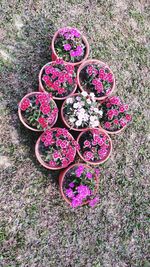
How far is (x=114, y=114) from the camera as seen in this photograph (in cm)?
378

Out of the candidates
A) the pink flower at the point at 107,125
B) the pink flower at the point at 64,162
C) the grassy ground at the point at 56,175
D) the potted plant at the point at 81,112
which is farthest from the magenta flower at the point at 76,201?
the pink flower at the point at 107,125

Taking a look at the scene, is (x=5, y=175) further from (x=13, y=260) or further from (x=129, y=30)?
(x=129, y=30)

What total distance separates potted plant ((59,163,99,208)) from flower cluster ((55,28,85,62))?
140 cm

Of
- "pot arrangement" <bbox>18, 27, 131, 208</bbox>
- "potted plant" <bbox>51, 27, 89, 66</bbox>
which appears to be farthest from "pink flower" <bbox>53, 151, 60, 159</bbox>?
"potted plant" <bbox>51, 27, 89, 66</bbox>

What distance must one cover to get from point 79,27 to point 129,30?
83cm

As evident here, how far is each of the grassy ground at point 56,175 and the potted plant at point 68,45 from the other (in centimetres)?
28

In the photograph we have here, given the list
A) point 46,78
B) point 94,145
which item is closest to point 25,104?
point 46,78

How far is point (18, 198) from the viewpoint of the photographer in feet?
11.9

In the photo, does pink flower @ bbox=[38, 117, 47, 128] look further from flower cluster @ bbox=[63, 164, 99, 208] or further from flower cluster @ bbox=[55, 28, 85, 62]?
flower cluster @ bbox=[55, 28, 85, 62]

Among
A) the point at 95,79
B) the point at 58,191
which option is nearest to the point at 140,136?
the point at 95,79

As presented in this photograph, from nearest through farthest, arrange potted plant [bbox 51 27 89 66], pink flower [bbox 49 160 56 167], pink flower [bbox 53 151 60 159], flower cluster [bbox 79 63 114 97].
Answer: pink flower [bbox 53 151 60 159]
pink flower [bbox 49 160 56 167]
flower cluster [bbox 79 63 114 97]
potted plant [bbox 51 27 89 66]

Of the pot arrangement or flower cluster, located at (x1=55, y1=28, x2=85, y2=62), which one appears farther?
flower cluster, located at (x1=55, y1=28, x2=85, y2=62)

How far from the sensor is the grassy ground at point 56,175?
11.7 feet

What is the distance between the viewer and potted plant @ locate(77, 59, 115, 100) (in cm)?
386
